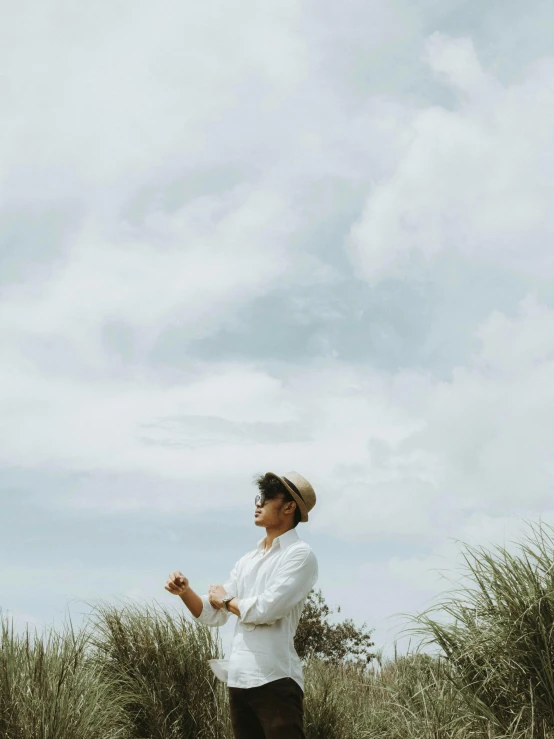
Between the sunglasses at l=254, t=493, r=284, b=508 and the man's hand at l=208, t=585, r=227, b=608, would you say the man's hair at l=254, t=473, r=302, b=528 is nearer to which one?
the sunglasses at l=254, t=493, r=284, b=508

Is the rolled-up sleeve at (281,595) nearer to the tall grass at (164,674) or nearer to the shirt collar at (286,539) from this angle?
the shirt collar at (286,539)

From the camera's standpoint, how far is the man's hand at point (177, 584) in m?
3.68

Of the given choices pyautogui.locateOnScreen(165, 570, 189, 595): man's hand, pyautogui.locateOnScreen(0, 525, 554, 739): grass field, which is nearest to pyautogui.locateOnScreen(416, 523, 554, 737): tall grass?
pyautogui.locateOnScreen(0, 525, 554, 739): grass field

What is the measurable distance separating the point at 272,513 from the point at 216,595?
1.54 feet

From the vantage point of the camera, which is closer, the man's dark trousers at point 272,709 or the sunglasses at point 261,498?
the man's dark trousers at point 272,709

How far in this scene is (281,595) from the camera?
340cm

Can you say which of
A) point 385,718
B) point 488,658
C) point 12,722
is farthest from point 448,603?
point 12,722

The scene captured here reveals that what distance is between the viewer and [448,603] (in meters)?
5.11

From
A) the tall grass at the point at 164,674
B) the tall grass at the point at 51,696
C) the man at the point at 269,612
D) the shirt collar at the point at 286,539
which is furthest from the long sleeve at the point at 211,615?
the tall grass at the point at 164,674

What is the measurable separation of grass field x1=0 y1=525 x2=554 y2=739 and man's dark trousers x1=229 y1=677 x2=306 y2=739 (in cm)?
144

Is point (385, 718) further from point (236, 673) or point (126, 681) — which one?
point (236, 673)

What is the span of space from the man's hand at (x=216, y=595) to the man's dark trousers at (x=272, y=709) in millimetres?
383

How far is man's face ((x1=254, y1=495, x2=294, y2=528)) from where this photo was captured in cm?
380

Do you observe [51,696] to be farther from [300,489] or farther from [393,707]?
[393,707]
